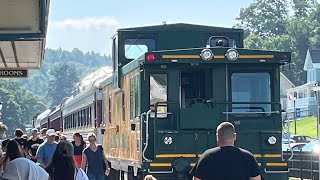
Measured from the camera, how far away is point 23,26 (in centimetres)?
1239

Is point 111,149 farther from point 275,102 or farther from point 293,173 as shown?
point 293,173

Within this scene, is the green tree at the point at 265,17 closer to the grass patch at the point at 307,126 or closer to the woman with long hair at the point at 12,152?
the grass patch at the point at 307,126

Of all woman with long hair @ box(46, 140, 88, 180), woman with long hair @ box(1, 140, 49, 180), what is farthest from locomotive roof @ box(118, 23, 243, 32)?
woman with long hair @ box(1, 140, 49, 180)

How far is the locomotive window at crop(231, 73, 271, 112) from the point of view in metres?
17.0

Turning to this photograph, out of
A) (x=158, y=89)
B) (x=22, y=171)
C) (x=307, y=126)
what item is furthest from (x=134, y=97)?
(x=307, y=126)

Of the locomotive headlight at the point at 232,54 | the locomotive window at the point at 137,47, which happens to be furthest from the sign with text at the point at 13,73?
the locomotive headlight at the point at 232,54

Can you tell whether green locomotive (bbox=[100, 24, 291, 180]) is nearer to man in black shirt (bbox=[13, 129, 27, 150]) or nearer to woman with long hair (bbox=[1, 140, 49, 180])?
man in black shirt (bbox=[13, 129, 27, 150])

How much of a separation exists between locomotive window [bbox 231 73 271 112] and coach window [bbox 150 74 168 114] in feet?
4.25

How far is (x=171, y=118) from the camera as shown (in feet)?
55.6

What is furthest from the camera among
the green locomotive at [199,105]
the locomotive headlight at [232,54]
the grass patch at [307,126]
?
the grass patch at [307,126]

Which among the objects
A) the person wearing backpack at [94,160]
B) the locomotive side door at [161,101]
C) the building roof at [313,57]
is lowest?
the person wearing backpack at [94,160]

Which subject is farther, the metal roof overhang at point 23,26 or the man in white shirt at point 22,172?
the metal roof overhang at point 23,26

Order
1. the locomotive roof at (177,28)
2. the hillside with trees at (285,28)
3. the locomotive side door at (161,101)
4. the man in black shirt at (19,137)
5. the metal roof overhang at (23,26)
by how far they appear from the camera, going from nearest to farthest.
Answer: the metal roof overhang at (23,26)
the locomotive side door at (161,101)
the man in black shirt at (19,137)
the locomotive roof at (177,28)
the hillside with trees at (285,28)

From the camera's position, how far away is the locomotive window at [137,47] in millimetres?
19688
